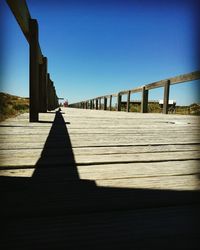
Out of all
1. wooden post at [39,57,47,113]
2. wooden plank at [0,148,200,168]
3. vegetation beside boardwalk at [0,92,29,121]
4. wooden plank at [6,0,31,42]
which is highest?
wooden plank at [6,0,31,42]

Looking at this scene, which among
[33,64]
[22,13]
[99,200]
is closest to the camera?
[99,200]

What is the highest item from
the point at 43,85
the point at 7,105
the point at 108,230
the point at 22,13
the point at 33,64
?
the point at 22,13

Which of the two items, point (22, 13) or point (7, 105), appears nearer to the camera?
point (7, 105)

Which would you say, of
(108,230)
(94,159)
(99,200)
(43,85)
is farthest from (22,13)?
(43,85)

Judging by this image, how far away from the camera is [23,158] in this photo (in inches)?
63.3

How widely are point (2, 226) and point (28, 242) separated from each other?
12cm

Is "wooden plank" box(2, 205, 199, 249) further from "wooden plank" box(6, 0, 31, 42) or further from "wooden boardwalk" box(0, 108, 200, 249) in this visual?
"wooden plank" box(6, 0, 31, 42)

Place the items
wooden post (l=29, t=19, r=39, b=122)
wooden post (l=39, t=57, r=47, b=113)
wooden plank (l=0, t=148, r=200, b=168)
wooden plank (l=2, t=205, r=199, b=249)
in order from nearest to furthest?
1. wooden plank (l=2, t=205, r=199, b=249)
2. wooden plank (l=0, t=148, r=200, b=168)
3. wooden post (l=29, t=19, r=39, b=122)
4. wooden post (l=39, t=57, r=47, b=113)

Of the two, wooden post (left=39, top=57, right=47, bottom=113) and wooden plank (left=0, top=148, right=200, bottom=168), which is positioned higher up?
wooden post (left=39, top=57, right=47, bottom=113)

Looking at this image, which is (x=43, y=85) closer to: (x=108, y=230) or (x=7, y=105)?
(x=7, y=105)

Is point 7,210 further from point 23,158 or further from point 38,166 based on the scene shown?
point 23,158

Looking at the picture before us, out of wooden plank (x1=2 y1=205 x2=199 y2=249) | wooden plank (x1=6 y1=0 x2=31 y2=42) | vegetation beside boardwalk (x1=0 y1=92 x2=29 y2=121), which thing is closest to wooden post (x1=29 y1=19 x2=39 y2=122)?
wooden plank (x1=6 y1=0 x2=31 y2=42)

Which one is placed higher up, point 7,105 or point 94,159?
point 7,105

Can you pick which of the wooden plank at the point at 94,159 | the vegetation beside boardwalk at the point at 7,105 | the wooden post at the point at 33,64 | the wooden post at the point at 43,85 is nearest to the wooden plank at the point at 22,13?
the wooden post at the point at 33,64
